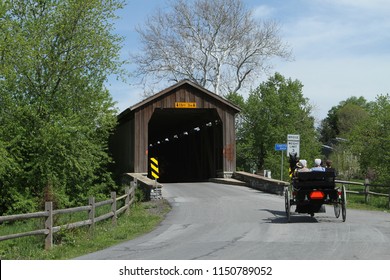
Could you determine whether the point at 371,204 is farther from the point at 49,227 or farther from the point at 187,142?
the point at 187,142

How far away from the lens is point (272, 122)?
48344 mm

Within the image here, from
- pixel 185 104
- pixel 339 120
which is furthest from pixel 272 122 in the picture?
pixel 339 120

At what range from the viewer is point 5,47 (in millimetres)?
23109

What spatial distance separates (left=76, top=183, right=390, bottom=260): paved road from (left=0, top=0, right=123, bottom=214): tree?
9.04 meters

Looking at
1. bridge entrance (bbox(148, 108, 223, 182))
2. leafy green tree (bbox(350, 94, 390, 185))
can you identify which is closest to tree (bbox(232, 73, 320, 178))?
bridge entrance (bbox(148, 108, 223, 182))

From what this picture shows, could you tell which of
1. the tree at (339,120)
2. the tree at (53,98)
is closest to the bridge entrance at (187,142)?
the tree at (53,98)

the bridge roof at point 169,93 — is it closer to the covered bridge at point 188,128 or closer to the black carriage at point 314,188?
the covered bridge at point 188,128

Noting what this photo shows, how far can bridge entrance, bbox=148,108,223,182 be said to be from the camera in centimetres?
3219

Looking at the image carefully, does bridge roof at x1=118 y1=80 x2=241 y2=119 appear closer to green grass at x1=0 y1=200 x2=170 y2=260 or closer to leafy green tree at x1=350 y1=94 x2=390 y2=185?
leafy green tree at x1=350 y1=94 x2=390 y2=185

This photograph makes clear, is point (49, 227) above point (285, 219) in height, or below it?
above

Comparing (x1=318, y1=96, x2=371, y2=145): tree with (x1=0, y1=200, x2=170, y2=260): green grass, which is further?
(x1=318, y1=96, x2=371, y2=145): tree

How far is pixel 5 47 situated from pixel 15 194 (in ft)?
20.9

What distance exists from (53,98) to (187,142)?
1752 cm

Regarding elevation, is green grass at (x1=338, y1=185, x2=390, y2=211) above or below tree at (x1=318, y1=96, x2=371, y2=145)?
below
